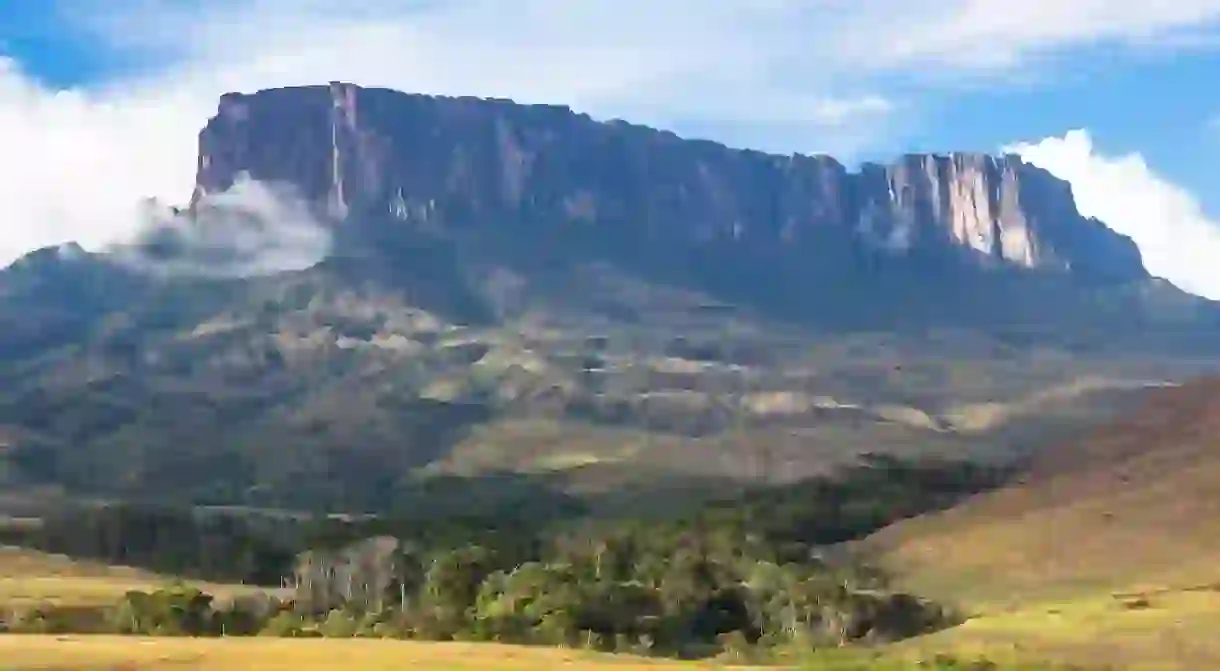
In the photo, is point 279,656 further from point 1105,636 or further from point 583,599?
point 583,599

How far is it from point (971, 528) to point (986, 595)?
34493 millimetres

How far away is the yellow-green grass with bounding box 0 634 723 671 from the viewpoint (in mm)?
59312

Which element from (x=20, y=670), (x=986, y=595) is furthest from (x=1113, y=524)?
(x=20, y=670)

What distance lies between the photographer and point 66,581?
155 metres

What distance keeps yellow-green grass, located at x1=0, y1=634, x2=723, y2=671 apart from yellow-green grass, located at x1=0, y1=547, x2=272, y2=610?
188 feet

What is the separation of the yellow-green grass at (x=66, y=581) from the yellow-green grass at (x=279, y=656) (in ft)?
188

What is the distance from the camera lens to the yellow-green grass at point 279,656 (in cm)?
5931

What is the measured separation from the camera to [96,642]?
2776 inches

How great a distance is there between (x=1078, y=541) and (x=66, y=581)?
331 feet

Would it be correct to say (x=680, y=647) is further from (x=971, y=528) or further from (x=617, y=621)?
(x=971, y=528)

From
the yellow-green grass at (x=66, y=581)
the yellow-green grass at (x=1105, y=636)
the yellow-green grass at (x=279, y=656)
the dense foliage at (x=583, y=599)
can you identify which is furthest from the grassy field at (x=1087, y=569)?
the yellow-green grass at (x=66, y=581)

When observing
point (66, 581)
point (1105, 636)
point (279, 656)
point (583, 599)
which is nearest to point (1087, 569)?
point (583, 599)

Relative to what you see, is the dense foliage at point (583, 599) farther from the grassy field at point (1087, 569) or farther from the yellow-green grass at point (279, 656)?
the yellow-green grass at point (279, 656)

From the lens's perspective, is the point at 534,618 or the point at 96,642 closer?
the point at 96,642
